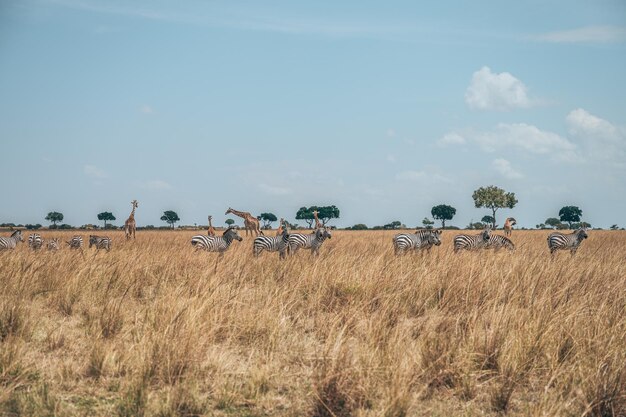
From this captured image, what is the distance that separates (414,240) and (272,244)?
4.74 m

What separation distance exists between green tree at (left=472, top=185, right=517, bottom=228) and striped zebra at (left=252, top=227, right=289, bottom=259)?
85619 millimetres

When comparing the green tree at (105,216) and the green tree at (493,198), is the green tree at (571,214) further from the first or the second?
the green tree at (105,216)

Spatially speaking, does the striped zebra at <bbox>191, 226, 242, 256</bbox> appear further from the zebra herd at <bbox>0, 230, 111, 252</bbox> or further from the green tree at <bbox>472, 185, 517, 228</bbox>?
the green tree at <bbox>472, 185, 517, 228</bbox>

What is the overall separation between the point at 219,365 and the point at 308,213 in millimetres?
125536

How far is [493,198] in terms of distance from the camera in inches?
3826

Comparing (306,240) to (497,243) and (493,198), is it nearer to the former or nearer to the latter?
(497,243)

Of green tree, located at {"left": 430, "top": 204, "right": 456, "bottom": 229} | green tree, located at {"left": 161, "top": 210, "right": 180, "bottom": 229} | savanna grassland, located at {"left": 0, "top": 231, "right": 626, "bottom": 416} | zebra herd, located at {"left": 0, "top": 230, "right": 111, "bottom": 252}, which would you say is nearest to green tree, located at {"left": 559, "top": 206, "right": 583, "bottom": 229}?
green tree, located at {"left": 430, "top": 204, "right": 456, "bottom": 229}

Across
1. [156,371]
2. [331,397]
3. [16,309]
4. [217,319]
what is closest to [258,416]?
[331,397]

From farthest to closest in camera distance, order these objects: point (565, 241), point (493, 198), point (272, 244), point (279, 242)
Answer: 1. point (493, 198)
2. point (565, 241)
3. point (279, 242)
4. point (272, 244)

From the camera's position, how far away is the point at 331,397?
457cm

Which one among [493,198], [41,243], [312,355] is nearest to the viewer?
[312,355]

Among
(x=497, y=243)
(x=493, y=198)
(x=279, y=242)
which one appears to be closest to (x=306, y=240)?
(x=279, y=242)

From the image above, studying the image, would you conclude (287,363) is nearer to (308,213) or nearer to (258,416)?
(258,416)

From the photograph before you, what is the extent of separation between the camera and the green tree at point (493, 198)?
Answer: 3824 inches
